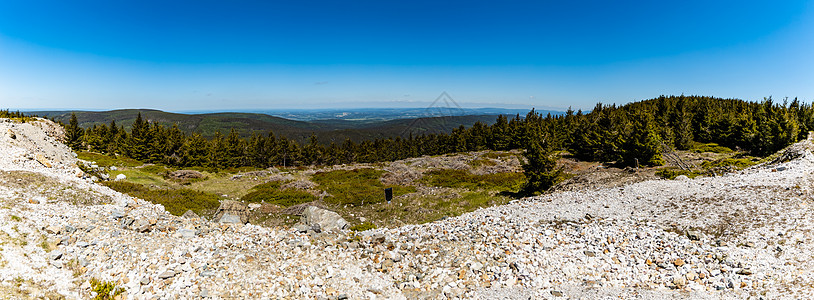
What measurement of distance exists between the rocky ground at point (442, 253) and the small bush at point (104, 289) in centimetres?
11

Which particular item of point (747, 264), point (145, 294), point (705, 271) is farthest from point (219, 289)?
point (747, 264)

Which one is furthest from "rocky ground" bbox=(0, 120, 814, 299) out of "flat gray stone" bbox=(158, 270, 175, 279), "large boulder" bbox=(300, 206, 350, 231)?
"large boulder" bbox=(300, 206, 350, 231)

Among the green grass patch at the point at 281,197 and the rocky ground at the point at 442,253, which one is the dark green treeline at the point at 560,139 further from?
the green grass patch at the point at 281,197

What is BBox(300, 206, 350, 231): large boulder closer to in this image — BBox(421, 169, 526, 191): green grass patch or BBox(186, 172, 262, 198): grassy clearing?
BBox(186, 172, 262, 198): grassy clearing

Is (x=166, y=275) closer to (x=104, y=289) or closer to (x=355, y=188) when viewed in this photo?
(x=104, y=289)

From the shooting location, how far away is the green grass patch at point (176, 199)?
19.2 metres

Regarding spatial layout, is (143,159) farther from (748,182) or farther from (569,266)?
(748,182)

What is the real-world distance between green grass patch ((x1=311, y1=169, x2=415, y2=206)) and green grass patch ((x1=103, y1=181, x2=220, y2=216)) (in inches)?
337

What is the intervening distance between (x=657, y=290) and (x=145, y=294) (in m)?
14.1

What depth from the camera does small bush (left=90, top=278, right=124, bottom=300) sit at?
7.94m

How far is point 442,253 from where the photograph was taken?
11344mm

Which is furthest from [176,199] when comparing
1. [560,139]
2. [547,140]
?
[560,139]

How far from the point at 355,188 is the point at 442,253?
21.3 metres

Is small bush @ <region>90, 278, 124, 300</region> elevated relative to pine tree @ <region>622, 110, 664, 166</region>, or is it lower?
lower
